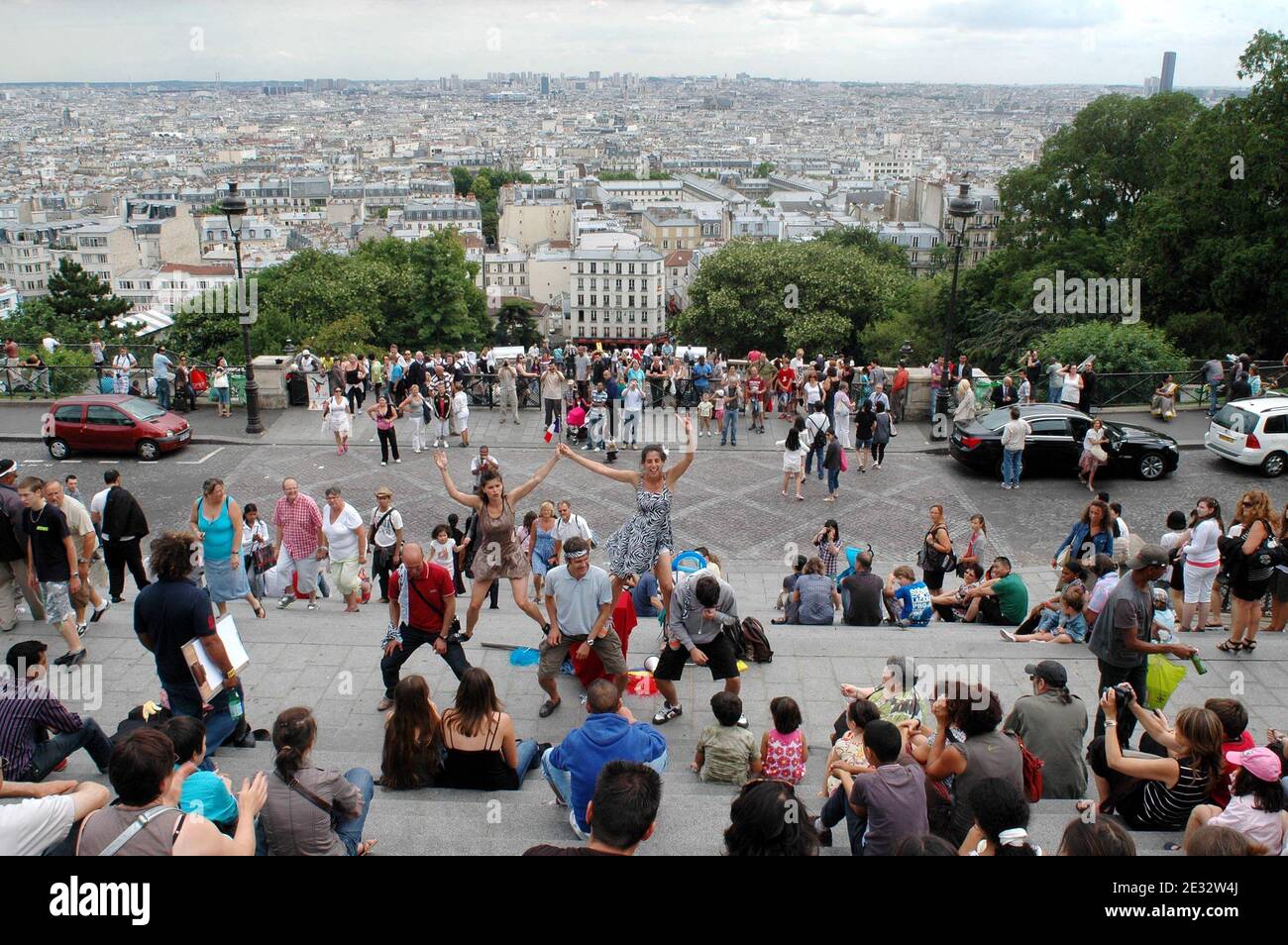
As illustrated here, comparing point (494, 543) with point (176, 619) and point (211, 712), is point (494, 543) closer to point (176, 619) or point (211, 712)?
point (211, 712)

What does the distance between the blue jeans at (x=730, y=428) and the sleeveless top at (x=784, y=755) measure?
43.7ft

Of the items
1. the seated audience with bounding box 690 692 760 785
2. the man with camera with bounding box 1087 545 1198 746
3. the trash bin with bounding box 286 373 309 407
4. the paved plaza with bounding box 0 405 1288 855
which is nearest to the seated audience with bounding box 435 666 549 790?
the paved plaza with bounding box 0 405 1288 855

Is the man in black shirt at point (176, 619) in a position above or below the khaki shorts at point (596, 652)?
above

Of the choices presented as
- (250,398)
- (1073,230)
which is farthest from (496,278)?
(250,398)

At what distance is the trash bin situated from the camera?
2231 cm

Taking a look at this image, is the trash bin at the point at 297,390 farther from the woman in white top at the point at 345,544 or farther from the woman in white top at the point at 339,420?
the woman in white top at the point at 345,544

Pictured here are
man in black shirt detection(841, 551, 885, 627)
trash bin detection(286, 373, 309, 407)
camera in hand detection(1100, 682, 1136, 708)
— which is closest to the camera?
camera in hand detection(1100, 682, 1136, 708)

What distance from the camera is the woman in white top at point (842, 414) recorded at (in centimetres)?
1854

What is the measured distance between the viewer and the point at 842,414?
18766 mm

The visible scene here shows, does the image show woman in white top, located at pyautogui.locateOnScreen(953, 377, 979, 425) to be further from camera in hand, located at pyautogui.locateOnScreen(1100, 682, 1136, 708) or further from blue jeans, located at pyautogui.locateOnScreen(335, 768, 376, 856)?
blue jeans, located at pyautogui.locateOnScreen(335, 768, 376, 856)

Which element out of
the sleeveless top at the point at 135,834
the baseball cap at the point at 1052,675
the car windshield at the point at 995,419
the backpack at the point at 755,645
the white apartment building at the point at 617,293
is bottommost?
the white apartment building at the point at 617,293

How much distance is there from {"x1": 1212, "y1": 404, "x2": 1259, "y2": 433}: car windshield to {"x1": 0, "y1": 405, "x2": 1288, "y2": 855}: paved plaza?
0.79 meters

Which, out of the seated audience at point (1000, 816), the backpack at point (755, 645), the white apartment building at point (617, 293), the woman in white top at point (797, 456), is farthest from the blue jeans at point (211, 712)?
the white apartment building at point (617, 293)
